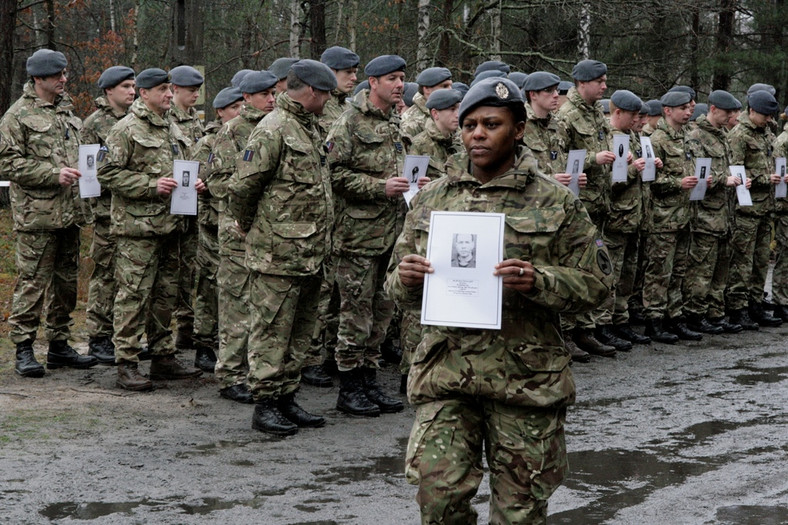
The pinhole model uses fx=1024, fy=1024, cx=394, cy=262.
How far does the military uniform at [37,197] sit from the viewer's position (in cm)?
867

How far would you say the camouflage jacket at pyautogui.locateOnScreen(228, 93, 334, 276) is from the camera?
22.5 ft

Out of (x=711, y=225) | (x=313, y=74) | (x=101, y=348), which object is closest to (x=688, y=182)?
(x=711, y=225)

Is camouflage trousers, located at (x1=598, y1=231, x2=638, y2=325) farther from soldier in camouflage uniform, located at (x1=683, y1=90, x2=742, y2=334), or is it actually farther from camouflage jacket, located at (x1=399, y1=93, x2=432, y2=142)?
camouflage jacket, located at (x1=399, y1=93, x2=432, y2=142)

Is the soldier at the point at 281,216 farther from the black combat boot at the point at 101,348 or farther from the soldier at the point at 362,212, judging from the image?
the black combat boot at the point at 101,348

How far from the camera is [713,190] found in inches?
468

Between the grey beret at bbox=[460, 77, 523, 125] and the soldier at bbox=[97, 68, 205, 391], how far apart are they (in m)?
4.68

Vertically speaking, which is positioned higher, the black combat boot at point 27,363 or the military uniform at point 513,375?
the military uniform at point 513,375

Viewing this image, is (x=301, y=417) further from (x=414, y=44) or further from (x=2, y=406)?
(x=414, y=44)

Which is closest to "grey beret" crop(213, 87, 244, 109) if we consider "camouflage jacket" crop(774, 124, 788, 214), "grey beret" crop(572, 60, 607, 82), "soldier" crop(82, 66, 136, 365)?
"soldier" crop(82, 66, 136, 365)

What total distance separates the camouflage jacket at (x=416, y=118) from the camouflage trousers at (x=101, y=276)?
2.92m

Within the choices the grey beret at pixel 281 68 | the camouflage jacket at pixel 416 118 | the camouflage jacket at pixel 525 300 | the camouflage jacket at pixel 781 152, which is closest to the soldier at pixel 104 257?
the grey beret at pixel 281 68

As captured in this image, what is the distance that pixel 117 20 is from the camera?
3325 centimetres

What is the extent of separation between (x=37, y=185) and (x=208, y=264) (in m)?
1.64

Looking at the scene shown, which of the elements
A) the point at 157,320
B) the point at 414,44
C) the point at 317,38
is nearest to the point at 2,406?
the point at 157,320
